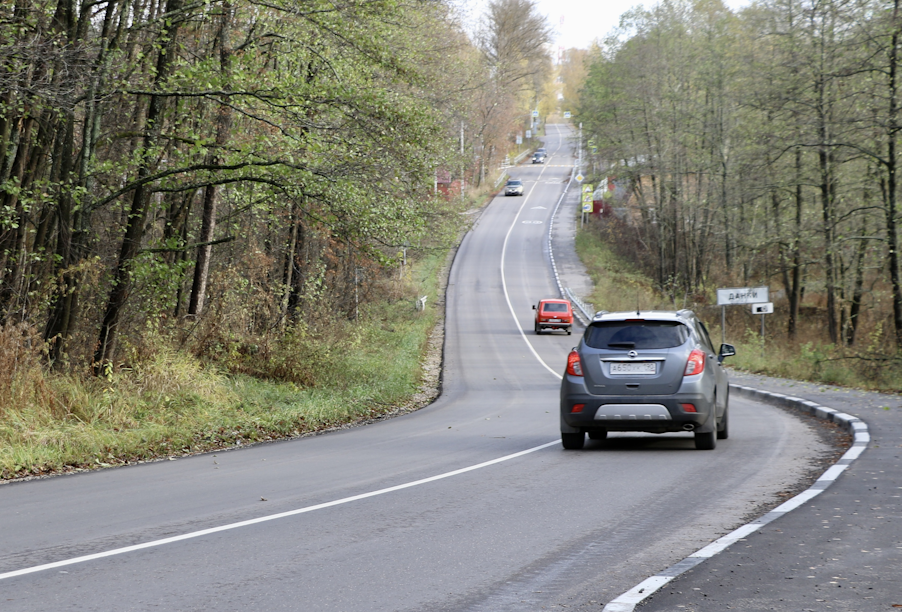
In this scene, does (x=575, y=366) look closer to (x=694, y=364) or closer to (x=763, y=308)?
(x=694, y=364)

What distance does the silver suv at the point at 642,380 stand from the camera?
1189cm

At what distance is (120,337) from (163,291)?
143 centimetres

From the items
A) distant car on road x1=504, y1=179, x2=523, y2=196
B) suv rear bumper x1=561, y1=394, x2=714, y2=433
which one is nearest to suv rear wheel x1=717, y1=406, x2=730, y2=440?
suv rear bumper x1=561, y1=394, x2=714, y2=433

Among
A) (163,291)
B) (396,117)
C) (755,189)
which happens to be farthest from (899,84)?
(163,291)

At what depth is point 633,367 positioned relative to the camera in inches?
475

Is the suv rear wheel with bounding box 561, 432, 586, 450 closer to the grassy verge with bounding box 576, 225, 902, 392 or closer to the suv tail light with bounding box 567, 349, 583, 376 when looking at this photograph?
the suv tail light with bounding box 567, 349, 583, 376

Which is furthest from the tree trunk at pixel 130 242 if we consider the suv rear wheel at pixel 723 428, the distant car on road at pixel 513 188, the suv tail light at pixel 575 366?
the distant car on road at pixel 513 188

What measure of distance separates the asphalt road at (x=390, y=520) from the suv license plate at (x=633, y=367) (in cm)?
107

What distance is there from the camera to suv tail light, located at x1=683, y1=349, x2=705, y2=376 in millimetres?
11969

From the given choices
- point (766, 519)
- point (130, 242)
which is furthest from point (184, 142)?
point (766, 519)

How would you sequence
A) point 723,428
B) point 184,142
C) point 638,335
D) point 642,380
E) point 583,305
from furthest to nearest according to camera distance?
1. point 583,305
2. point 184,142
3. point 723,428
4. point 638,335
5. point 642,380

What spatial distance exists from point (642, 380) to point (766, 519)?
452cm

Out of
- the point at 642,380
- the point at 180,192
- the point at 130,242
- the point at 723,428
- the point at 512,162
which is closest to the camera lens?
the point at 642,380

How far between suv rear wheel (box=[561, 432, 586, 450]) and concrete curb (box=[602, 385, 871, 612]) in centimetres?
321
